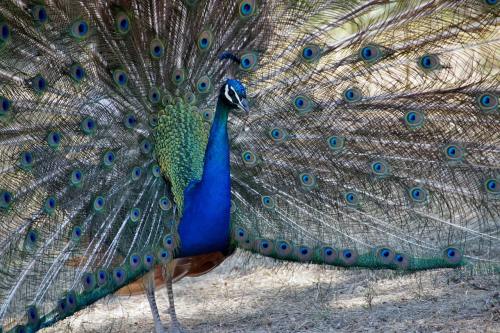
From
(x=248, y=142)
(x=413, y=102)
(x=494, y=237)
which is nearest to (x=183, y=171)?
(x=248, y=142)

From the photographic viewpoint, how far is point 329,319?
424 centimetres

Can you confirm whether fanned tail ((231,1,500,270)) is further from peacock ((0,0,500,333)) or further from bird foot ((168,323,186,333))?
bird foot ((168,323,186,333))

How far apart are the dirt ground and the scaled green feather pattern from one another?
1.70 feet

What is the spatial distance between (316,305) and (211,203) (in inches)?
54.1

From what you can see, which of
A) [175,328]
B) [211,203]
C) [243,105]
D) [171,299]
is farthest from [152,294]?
[243,105]

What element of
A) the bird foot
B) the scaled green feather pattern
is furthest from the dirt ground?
the scaled green feather pattern

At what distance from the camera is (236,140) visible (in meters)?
3.67

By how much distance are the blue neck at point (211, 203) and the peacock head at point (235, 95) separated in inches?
3.4

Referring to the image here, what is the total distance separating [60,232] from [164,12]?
3.71ft

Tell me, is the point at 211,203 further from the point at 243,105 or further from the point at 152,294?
the point at 152,294

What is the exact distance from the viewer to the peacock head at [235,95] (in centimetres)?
313

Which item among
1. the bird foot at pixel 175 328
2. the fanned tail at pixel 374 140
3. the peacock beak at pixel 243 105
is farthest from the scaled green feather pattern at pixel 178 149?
the bird foot at pixel 175 328

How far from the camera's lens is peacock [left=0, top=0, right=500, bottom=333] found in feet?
10.8

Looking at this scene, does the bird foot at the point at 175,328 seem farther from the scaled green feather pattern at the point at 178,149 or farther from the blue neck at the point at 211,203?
the scaled green feather pattern at the point at 178,149
